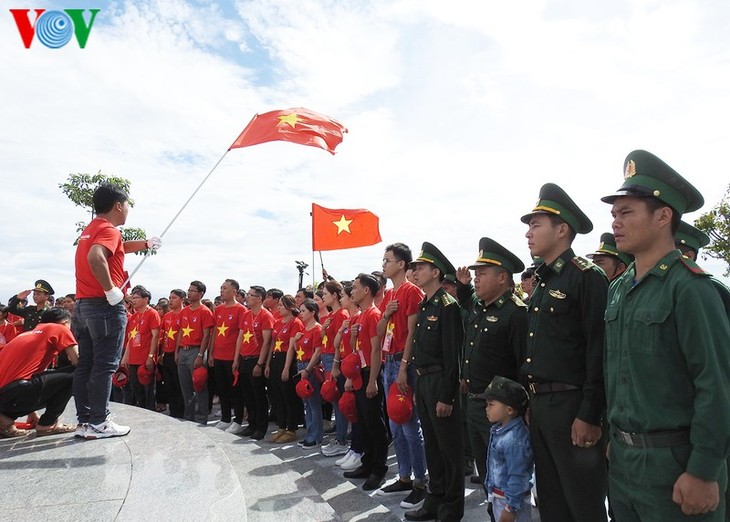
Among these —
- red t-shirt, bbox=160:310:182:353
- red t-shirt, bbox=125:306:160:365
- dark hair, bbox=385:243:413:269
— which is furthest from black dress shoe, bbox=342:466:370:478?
red t-shirt, bbox=125:306:160:365

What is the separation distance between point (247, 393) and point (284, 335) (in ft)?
3.90

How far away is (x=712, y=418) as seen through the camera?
6.35 ft

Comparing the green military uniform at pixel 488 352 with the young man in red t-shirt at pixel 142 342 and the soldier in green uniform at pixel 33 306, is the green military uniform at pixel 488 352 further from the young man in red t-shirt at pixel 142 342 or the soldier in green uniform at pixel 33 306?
the soldier in green uniform at pixel 33 306

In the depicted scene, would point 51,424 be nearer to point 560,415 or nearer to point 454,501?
point 454,501

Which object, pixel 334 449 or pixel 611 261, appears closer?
pixel 611 261

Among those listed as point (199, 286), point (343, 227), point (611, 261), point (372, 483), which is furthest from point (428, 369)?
point (343, 227)

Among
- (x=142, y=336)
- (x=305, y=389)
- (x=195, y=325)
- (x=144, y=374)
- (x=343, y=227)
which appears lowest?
(x=144, y=374)

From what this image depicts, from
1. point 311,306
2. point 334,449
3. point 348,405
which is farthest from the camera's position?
point 311,306

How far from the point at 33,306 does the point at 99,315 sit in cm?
685

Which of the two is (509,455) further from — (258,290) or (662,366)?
(258,290)

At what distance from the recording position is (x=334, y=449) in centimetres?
698

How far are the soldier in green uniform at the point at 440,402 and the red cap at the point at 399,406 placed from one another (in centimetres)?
29

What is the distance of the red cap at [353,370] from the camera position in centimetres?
597

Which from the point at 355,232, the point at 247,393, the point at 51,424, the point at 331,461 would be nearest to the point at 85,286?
the point at 51,424
